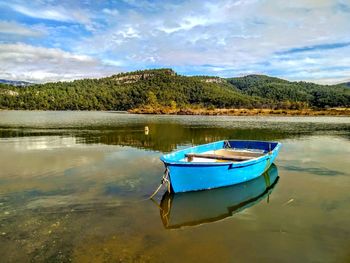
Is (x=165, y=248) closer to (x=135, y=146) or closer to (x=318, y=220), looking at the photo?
(x=318, y=220)

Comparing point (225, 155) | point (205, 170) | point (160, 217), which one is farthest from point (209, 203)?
point (225, 155)

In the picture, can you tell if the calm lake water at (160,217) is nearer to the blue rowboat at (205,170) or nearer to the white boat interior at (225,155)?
the blue rowboat at (205,170)

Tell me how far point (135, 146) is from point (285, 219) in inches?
752

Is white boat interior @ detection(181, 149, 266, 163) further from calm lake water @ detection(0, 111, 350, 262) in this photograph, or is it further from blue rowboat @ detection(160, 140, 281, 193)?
calm lake water @ detection(0, 111, 350, 262)

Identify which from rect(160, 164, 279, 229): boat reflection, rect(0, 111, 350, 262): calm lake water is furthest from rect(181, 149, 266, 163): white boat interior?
rect(160, 164, 279, 229): boat reflection

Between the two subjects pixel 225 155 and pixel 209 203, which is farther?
pixel 225 155

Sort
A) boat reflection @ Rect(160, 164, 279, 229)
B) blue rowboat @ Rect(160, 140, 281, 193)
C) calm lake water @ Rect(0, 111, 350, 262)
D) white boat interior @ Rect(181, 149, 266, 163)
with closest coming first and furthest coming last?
calm lake water @ Rect(0, 111, 350, 262), boat reflection @ Rect(160, 164, 279, 229), blue rowboat @ Rect(160, 140, 281, 193), white boat interior @ Rect(181, 149, 266, 163)

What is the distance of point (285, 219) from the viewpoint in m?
11.4

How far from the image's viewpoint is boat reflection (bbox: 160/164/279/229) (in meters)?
11.5

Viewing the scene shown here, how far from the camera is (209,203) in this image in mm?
13211

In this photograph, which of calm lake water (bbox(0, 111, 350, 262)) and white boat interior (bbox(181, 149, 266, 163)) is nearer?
calm lake water (bbox(0, 111, 350, 262))

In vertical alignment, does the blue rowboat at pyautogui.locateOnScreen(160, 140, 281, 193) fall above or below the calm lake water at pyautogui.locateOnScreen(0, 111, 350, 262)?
above

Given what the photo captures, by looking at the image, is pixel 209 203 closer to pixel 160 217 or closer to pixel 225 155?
pixel 160 217

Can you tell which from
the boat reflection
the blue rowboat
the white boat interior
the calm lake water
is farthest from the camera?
the white boat interior
